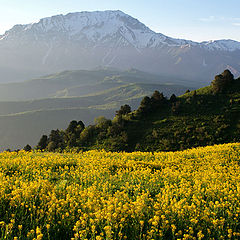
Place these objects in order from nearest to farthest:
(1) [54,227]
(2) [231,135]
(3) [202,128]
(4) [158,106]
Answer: (1) [54,227] → (2) [231,135] → (3) [202,128] → (4) [158,106]

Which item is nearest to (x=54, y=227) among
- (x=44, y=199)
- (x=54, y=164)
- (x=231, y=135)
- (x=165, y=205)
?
(x=44, y=199)

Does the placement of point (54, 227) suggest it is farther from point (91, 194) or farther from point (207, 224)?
point (207, 224)

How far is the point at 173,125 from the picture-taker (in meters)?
56.7

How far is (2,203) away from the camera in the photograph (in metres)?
7.29

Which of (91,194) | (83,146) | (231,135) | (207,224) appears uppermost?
(91,194)

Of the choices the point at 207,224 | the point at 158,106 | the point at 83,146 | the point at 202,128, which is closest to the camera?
the point at 207,224

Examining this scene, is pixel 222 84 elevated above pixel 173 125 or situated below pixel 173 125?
above

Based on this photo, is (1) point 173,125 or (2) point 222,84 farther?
(2) point 222,84

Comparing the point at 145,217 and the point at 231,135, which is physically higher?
the point at 145,217

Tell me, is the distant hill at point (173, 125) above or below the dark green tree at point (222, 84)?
below

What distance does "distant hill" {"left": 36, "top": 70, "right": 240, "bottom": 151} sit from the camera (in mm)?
51250

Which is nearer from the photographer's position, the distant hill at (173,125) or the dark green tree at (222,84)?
the distant hill at (173,125)

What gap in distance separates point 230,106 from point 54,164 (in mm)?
52202

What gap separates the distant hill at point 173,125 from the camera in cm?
5125
